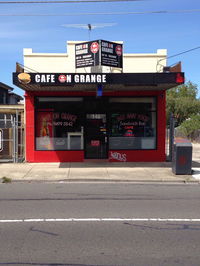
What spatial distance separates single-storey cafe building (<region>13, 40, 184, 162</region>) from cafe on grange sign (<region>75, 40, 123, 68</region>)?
0.90 feet

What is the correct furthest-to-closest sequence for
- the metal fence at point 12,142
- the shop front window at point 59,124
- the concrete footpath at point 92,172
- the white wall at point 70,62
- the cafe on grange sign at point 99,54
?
1. the shop front window at point 59,124
2. the white wall at point 70,62
3. the metal fence at point 12,142
4. the cafe on grange sign at point 99,54
5. the concrete footpath at point 92,172

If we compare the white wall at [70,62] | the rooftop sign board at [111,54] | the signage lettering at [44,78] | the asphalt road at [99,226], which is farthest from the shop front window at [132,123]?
the asphalt road at [99,226]

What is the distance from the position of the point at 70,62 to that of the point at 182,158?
6.36 meters

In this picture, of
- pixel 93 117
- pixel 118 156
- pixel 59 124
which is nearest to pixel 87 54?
pixel 93 117

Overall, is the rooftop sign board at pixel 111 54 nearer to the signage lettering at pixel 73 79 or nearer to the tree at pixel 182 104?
the signage lettering at pixel 73 79

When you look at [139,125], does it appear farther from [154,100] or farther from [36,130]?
[36,130]

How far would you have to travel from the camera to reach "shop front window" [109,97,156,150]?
47.0 feet

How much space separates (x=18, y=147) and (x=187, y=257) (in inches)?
443

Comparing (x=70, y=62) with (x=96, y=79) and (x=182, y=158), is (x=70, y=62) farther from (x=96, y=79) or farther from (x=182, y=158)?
(x=182, y=158)

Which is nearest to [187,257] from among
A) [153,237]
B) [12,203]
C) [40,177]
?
[153,237]

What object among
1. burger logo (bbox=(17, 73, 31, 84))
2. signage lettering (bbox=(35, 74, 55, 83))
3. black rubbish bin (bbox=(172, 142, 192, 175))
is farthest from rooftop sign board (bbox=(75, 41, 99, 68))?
black rubbish bin (bbox=(172, 142, 192, 175))

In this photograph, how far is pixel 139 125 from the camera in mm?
14461

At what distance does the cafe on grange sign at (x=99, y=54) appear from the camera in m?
13.2

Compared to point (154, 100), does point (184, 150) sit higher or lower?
lower
